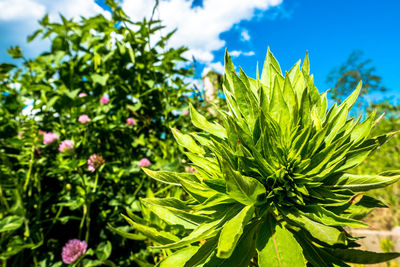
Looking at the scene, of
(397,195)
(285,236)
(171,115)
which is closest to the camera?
(285,236)

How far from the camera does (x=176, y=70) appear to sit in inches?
80.2

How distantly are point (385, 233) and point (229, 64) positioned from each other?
2.54 m

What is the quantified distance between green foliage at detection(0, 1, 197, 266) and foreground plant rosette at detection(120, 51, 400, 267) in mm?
964

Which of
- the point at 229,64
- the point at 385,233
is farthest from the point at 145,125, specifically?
the point at 385,233

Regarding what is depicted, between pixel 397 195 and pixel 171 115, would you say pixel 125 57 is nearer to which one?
pixel 171 115

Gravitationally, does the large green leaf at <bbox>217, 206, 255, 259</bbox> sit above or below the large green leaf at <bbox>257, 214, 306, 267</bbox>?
above

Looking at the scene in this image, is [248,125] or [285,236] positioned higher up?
[248,125]

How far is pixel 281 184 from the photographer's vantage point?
2.34 feet

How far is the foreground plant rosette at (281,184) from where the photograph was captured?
0.62 metres

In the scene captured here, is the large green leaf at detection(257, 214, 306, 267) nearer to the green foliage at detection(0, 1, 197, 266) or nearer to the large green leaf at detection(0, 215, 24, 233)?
the green foliage at detection(0, 1, 197, 266)

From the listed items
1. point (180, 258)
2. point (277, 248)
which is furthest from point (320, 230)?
point (180, 258)

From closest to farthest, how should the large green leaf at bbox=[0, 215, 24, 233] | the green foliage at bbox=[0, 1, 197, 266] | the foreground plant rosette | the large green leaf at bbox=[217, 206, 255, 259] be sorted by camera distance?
the large green leaf at bbox=[217, 206, 255, 259]
the foreground plant rosette
the large green leaf at bbox=[0, 215, 24, 233]
the green foliage at bbox=[0, 1, 197, 266]

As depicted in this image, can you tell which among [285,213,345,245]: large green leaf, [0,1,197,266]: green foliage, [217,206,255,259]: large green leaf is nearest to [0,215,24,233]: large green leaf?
[0,1,197,266]: green foliage

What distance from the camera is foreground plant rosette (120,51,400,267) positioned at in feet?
2.03
